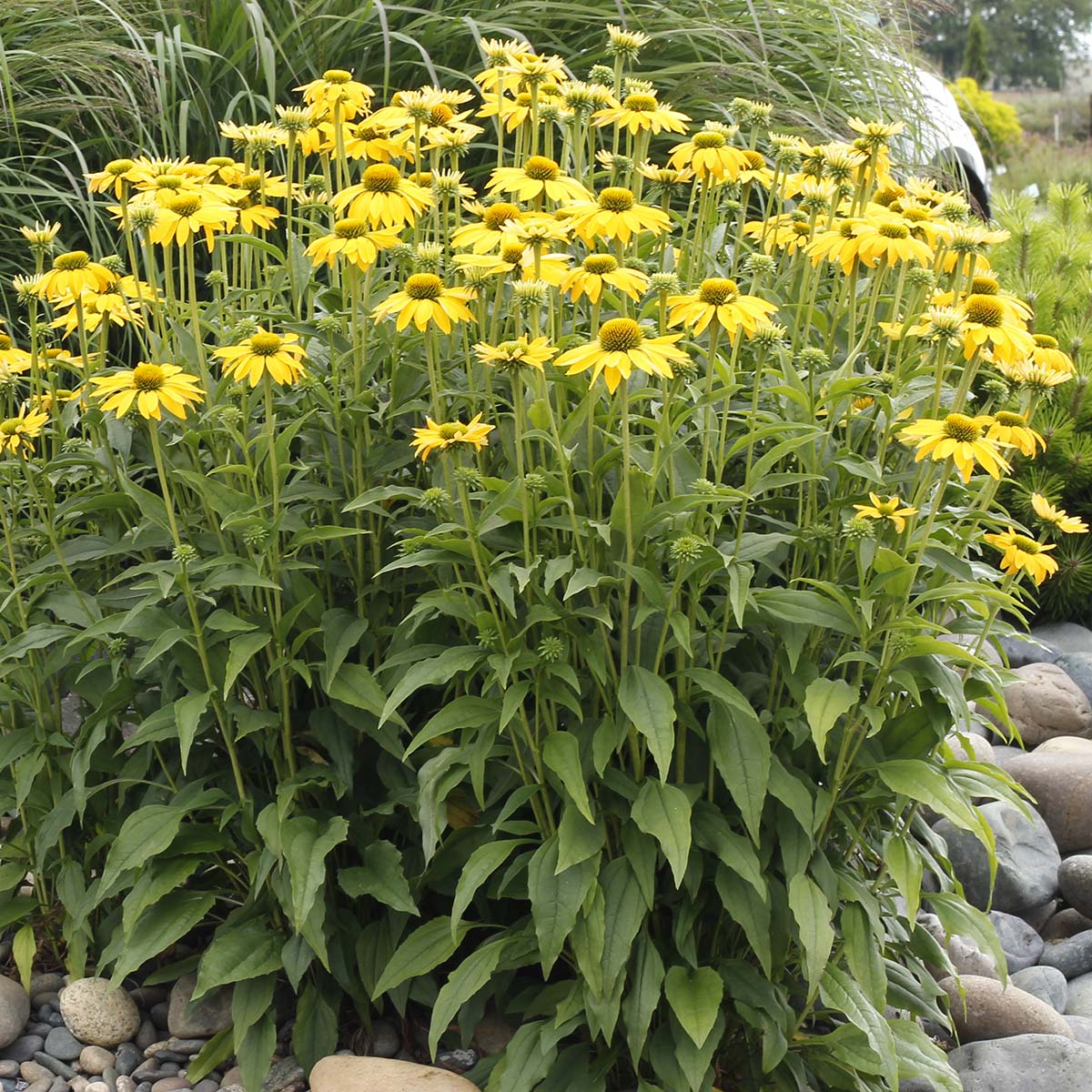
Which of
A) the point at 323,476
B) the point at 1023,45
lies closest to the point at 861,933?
the point at 323,476

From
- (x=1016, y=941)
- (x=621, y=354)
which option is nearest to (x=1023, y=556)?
(x=621, y=354)

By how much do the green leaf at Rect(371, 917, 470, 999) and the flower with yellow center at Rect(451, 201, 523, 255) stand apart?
104cm

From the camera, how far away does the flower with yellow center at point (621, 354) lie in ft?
5.69

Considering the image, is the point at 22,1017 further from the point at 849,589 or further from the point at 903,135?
the point at 903,135

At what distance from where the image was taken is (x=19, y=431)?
220 cm

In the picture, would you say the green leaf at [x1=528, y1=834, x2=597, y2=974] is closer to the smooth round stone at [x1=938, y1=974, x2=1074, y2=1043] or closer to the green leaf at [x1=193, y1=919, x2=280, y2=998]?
the green leaf at [x1=193, y1=919, x2=280, y2=998]

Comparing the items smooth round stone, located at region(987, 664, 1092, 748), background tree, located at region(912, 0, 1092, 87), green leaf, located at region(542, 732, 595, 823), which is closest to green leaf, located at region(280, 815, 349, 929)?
green leaf, located at region(542, 732, 595, 823)

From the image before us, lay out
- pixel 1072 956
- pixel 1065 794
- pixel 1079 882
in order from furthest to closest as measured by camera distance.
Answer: pixel 1065 794, pixel 1079 882, pixel 1072 956

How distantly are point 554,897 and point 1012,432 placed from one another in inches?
36.9

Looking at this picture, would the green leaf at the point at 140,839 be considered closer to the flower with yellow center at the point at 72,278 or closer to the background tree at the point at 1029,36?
the flower with yellow center at the point at 72,278

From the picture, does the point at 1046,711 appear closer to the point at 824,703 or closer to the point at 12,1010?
the point at 824,703

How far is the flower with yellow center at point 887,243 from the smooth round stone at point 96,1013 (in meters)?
1.77

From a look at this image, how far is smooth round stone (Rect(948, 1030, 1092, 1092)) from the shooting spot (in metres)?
2.28

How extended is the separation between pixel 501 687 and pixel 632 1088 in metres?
0.70
